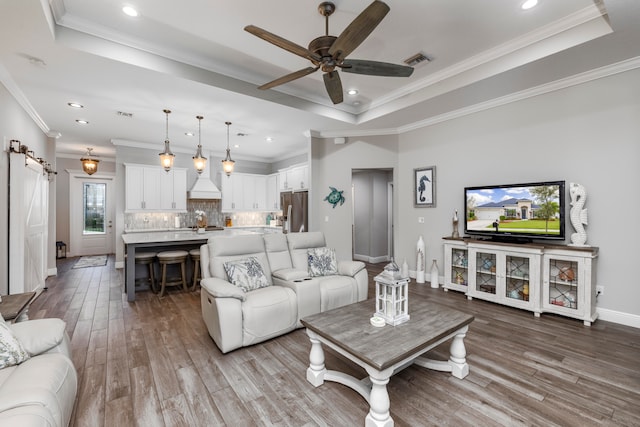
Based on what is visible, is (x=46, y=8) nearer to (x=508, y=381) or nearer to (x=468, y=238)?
(x=508, y=381)

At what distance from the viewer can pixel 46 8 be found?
2.28 metres

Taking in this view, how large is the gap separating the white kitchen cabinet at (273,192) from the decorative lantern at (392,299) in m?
6.04

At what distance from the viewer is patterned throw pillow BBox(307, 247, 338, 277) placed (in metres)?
3.66

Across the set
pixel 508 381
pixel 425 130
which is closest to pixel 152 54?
pixel 425 130

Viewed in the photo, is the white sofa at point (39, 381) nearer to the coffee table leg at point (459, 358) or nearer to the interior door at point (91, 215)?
the coffee table leg at point (459, 358)

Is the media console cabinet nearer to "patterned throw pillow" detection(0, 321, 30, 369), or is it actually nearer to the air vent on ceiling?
the air vent on ceiling

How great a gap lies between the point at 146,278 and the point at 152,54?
3.43m

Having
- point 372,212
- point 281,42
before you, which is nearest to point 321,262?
point 281,42

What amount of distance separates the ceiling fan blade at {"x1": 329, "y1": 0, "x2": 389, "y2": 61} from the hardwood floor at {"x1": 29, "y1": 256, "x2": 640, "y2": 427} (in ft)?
8.35

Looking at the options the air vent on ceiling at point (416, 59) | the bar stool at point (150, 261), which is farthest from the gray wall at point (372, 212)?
the bar stool at point (150, 261)

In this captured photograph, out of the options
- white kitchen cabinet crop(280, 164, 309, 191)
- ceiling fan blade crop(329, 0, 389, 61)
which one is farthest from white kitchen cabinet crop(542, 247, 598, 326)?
white kitchen cabinet crop(280, 164, 309, 191)

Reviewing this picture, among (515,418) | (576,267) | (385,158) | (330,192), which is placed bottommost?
(515,418)

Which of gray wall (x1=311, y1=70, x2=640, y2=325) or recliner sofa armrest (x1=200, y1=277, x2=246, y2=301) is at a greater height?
gray wall (x1=311, y1=70, x2=640, y2=325)

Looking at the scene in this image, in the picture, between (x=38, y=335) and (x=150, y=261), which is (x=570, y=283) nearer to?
(x=38, y=335)
